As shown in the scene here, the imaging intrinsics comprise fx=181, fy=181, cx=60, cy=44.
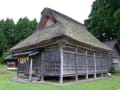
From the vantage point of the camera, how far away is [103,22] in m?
33.1

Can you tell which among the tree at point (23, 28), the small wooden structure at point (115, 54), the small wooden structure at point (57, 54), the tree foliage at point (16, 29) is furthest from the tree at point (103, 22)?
the tree foliage at point (16, 29)

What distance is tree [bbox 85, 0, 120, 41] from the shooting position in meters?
25.4

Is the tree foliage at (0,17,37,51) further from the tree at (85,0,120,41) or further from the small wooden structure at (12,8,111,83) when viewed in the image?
the small wooden structure at (12,8,111,83)

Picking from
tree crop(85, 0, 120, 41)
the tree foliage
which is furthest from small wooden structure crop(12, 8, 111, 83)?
the tree foliage

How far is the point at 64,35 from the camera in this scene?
1506cm

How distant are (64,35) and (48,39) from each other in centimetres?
187

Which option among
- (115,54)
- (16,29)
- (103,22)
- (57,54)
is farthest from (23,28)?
(57,54)

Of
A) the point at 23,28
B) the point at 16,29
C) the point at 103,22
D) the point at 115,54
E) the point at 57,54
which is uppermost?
the point at 23,28

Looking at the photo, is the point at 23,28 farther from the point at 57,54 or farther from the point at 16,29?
the point at 57,54

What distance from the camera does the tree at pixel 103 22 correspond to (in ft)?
83.3

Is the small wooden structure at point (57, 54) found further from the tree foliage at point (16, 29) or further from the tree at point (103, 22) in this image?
the tree foliage at point (16, 29)

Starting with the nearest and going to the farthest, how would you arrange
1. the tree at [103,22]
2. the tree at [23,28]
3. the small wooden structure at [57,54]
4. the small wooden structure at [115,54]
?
1. the small wooden structure at [57,54]
2. the tree at [103,22]
3. the small wooden structure at [115,54]
4. the tree at [23,28]

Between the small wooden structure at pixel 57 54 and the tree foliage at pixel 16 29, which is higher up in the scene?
the tree foliage at pixel 16 29

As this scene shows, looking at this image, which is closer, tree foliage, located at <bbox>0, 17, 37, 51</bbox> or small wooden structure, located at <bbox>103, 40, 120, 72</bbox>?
small wooden structure, located at <bbox>103, 40, 120, 72</bbox>
